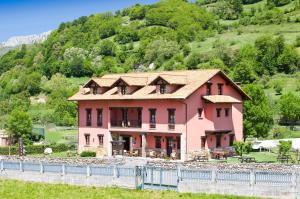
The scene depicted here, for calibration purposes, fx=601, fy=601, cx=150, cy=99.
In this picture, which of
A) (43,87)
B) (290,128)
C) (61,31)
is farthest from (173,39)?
(290,128)

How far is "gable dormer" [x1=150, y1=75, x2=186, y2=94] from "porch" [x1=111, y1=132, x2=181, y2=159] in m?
3.42

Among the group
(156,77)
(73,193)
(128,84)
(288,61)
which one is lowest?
(73,193)

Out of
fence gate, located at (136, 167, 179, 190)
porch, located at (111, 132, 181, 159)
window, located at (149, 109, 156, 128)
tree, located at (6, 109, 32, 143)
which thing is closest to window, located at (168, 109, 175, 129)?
porch, located at (111, 132, 181, 159)

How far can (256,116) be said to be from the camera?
170 ft

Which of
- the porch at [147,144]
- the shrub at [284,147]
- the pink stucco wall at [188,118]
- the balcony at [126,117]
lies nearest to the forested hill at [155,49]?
the pink stucco wall at [188,118]

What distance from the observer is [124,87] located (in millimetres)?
48562

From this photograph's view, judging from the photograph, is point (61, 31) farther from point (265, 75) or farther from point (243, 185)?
point (243, 185)

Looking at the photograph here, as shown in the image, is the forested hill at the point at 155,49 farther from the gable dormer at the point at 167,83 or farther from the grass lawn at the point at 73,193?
the grass lawn at the point at 73,193

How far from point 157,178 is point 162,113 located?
708 inches

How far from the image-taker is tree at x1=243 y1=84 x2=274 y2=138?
51375 millimetres

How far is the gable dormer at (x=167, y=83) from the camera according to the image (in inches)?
1780

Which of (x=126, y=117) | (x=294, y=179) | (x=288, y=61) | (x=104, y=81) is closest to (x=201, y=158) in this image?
(x=126, y=117)

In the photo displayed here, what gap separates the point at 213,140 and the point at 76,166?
715 inches

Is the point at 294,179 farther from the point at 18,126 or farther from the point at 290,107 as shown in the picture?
the point at 290,107
